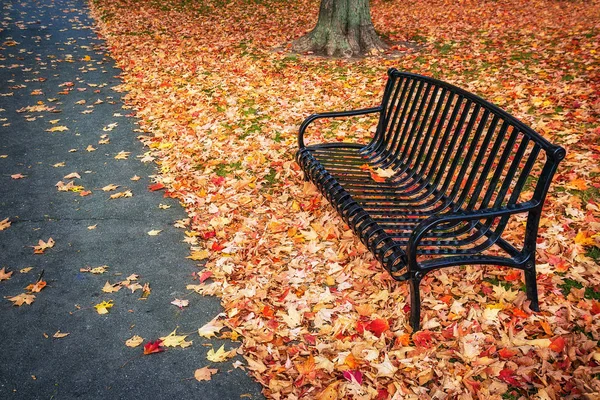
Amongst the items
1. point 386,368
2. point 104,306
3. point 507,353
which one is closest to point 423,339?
point 386,368

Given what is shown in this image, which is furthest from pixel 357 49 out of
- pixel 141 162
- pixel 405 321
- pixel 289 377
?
pixel 289 377

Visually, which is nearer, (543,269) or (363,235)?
(363,235)

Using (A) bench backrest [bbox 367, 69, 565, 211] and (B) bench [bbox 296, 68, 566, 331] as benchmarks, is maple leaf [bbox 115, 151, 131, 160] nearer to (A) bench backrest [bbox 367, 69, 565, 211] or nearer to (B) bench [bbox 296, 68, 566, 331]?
(B) bench [bbox 296, 68, 566, 331]

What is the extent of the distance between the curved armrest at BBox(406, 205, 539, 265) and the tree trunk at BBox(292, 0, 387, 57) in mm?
6282

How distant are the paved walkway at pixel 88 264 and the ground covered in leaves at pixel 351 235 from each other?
0.24 m

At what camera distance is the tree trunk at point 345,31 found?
27.2 feet

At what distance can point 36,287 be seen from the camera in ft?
11.4

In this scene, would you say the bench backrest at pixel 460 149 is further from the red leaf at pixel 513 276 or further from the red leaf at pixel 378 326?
the red leaf at pixel 378 326

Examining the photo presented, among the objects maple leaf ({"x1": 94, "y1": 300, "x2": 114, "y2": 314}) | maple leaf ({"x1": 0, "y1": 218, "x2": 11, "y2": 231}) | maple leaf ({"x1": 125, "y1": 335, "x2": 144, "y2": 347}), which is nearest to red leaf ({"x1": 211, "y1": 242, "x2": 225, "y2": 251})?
maple leaf ({"x1": 94, "y1": 300, "x2": 114, "y2": 314})

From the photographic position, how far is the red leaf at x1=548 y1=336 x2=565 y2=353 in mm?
2768

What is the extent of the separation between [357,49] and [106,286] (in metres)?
6.68

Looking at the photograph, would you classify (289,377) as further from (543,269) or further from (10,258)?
(10,258)

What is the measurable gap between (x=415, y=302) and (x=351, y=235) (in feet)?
3.77

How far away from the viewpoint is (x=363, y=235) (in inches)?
125
